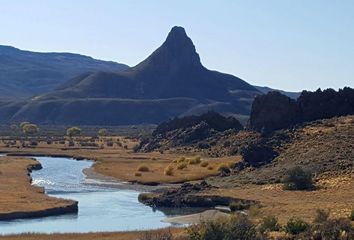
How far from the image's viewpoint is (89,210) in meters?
60.2

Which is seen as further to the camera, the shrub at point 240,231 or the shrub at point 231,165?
the shrub at point 231,165

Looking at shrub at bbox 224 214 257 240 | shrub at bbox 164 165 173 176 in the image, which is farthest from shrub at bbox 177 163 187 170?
shrub at bbox 224 214 257 240

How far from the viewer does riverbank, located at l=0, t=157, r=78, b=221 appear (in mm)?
55875

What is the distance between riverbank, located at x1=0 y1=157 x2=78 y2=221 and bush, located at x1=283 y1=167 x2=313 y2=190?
66.6ft

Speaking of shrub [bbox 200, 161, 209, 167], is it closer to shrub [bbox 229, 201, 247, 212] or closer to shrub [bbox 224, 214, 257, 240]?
shrub [bbox 229, 201, 247, 212]

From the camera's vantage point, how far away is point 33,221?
5406 centimetres

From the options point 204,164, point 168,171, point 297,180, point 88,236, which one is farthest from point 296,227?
point 204,164

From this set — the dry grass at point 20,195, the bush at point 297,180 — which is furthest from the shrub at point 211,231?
the bush at point 297,180

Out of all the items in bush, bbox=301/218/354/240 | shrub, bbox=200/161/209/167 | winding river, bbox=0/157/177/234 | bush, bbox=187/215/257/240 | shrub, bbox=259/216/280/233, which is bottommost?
winding river, bbox=0/157/177/234

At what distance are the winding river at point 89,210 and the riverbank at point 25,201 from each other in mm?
1035

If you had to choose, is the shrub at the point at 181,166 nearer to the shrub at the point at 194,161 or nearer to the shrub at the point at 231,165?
the shrub at the point at 194,161

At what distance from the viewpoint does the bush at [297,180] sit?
6731 centimetres

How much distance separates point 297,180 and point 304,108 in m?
36.8

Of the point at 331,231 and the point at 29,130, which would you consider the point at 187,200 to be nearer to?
the point at 331,231
